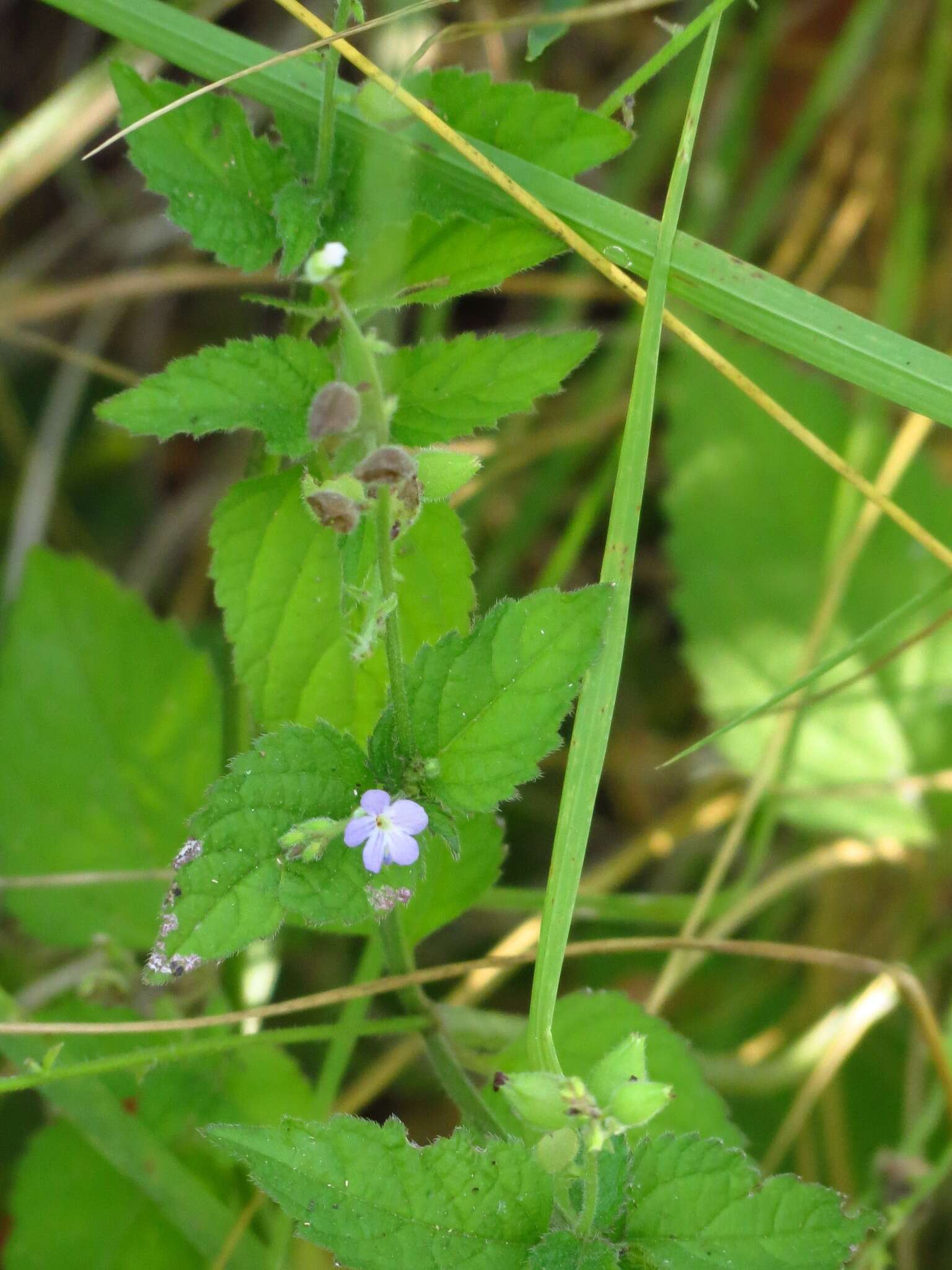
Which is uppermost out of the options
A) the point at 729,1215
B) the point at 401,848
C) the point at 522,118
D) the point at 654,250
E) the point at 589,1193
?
the point at 522,118

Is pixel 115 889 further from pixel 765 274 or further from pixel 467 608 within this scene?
pixel 765 274

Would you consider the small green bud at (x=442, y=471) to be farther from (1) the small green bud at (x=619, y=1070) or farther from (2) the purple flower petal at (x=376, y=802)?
(1) the small green bud at (x=619, y=1070)

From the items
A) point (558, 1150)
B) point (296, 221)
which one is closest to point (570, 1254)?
point (558, 1150)

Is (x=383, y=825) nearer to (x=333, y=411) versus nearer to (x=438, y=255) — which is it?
(x=333, y=411)

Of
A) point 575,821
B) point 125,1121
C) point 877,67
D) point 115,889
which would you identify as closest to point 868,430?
point 877,67

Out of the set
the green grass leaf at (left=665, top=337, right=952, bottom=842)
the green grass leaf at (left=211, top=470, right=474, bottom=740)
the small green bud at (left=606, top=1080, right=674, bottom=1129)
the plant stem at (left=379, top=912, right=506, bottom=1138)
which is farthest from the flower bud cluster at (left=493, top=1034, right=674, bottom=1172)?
the green grass leaf at (left=665, top=337, right=952, bottom=842)

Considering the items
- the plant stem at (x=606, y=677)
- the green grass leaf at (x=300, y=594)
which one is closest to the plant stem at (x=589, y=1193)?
the plant stem at (x=606, y=677)
